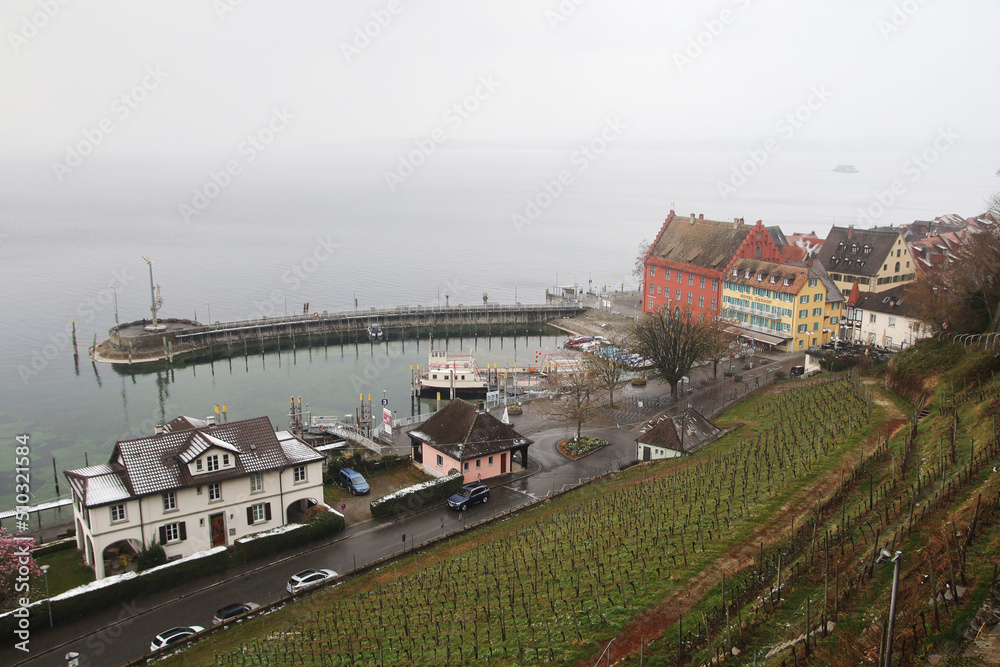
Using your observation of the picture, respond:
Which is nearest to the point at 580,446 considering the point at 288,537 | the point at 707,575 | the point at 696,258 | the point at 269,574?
the point at 288,537

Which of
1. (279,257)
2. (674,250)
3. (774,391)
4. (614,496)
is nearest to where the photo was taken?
(614,496)

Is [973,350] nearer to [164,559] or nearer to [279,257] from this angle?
[164,559]

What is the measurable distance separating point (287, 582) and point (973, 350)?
31.5 m

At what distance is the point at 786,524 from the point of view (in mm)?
22531

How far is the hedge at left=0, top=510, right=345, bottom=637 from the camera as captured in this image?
23.0 metres

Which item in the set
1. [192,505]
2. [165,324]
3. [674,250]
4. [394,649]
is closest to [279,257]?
[165,324]

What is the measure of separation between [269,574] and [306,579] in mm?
2186

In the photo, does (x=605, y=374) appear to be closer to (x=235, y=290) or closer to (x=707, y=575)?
Result: (x=707, y=575)

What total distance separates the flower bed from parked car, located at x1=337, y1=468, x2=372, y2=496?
10.6m

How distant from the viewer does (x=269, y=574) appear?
26641mm

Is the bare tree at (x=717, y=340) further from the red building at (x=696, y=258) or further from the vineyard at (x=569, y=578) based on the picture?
the vineyard at (x=569, y=578)

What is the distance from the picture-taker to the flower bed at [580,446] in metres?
38.1

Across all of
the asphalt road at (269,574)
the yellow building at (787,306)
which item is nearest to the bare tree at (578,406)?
the asphalt road at (269,574)

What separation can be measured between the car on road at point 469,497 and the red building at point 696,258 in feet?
117
